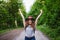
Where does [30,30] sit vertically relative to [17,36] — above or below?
above

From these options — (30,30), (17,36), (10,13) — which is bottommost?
(17,36)

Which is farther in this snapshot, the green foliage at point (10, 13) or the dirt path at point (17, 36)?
the green foliage at point (10, 13)

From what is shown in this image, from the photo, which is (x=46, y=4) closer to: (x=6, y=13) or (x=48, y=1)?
(x=48, y=1)

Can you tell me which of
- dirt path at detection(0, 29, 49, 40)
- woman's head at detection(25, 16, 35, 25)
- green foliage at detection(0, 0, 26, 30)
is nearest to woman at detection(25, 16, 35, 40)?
woman's head at detection(25, 16, 35, 25)

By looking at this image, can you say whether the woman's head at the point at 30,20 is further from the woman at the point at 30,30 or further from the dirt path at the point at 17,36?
the dirt path at the point at 17,36

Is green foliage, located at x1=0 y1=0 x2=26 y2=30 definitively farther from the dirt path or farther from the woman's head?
the woman's head

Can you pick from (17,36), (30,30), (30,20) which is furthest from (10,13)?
(30,30)

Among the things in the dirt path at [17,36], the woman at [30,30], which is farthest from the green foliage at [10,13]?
the woman at [30,30]

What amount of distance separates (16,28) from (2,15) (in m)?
1.46

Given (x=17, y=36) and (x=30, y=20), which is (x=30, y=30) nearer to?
(x=30, y=20)

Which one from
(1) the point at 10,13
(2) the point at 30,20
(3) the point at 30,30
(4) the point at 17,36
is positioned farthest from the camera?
(1) the point at 10,13

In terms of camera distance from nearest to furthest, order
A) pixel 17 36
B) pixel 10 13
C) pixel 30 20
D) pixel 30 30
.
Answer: pixel 30 30
pixel 30 20
pixel 17 36
pixel 10 13

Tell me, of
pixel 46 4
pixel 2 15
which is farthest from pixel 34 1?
pixel 2 15

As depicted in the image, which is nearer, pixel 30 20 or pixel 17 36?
pixel 30 20
